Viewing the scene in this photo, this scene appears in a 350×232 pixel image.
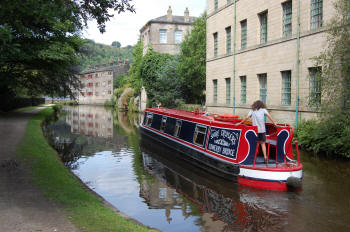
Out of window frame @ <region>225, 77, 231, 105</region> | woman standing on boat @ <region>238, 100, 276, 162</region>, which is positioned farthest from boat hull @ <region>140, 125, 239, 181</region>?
window frame @ <region>225, 77, 231, 105</region>

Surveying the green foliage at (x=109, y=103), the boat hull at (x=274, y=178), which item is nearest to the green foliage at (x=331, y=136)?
the boat hull at (x=274, y=178)

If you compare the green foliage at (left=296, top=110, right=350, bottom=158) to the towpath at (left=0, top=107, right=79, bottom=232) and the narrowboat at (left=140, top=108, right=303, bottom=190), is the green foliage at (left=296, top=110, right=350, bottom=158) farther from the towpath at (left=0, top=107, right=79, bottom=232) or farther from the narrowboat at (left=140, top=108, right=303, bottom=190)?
the towpath at (left=0, top=107, right=79, bottom=232)

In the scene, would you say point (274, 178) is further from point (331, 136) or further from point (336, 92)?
point (336, 92)

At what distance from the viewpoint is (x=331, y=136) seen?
11859mm

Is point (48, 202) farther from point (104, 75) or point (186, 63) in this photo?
point (104, 75)

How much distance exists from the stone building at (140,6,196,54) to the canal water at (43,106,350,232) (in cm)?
3149

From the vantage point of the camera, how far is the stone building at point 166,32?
43.1 metres

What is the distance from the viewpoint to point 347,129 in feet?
36.6

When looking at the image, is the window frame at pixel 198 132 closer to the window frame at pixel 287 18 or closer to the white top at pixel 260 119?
the white top at pixel 260 119

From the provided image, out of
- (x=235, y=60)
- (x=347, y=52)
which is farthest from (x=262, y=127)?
(x=235, y=60)

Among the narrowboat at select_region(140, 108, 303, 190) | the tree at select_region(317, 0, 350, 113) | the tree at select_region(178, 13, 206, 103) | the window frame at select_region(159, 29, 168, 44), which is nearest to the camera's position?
the narrowboat at select_region(140, 108, 303, 190)

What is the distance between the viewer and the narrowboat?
834cm

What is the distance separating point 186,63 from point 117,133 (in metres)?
11.0

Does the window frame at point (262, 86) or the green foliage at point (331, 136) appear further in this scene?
the window frame at point (262, 86)
